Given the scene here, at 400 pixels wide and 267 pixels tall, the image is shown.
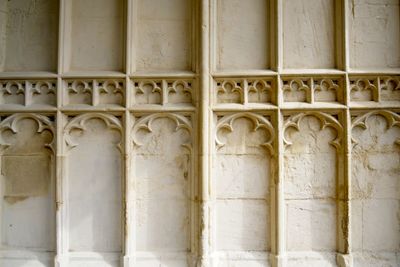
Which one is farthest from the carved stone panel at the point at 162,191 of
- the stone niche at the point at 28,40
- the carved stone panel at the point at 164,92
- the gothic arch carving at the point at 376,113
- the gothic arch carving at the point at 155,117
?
the gothic arch carving at the point at 376,113

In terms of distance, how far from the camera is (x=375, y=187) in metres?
3.39

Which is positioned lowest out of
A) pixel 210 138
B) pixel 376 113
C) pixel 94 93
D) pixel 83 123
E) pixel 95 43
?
pixel 210 138

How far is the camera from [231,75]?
3.36 meters

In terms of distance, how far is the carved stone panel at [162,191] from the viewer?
134 inches

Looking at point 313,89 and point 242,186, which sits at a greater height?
point 313,89

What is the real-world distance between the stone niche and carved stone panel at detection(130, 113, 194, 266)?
130cm

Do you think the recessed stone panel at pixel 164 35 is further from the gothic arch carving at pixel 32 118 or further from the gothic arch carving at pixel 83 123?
the gothic arch carving at pixel 32 118

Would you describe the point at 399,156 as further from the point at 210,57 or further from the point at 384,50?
the point at 210,57

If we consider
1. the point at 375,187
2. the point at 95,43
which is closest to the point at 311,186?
the point at 375,187

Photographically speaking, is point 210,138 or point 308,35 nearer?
point 210,138

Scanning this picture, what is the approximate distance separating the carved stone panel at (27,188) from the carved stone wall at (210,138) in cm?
1

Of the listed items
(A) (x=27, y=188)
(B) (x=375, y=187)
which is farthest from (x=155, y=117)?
(B) (x=375, y=187)

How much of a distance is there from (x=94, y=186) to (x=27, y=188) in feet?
2.42

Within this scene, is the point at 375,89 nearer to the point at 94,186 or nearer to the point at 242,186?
the point at 242,186
